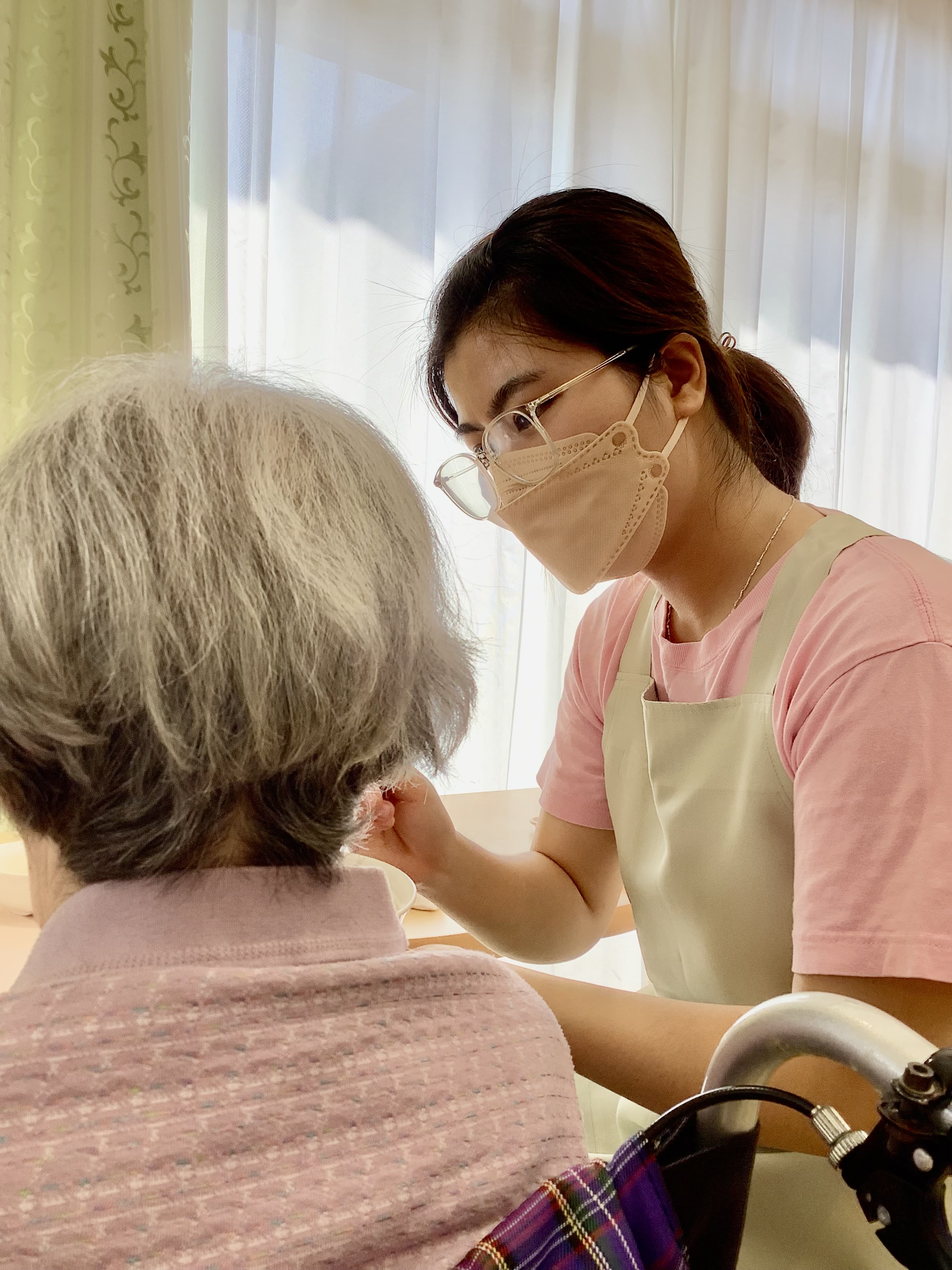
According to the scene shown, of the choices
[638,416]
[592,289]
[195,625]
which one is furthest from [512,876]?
[195,625]

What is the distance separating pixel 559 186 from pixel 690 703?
1.87 meters

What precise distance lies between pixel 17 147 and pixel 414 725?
1.58 meters

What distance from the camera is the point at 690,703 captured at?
1.19m

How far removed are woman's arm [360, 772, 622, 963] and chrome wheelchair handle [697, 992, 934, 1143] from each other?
651 mm

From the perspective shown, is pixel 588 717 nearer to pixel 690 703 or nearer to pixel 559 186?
pixel 690 703

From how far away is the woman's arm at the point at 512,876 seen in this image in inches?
49.5

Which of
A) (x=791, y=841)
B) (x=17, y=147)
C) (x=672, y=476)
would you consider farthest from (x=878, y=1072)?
(x=17, y=147)

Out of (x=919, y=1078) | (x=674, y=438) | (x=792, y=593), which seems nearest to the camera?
(x=919, y=1078)

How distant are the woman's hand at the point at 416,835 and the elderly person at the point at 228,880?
0.54 meters

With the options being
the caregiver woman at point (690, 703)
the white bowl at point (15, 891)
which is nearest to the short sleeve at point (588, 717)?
the caregiver woman at point (690, 703)

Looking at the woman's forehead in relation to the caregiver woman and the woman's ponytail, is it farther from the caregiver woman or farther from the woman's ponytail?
the woman's ponytail

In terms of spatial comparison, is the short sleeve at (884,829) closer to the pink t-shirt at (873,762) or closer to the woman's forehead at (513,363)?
the pink t-shirt at (873,762)

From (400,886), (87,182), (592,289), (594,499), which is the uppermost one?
(87,182)

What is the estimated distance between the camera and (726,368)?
1.23 metres
